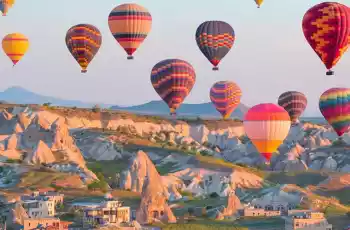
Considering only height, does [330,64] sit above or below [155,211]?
above

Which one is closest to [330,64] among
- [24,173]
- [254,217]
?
[254,217]

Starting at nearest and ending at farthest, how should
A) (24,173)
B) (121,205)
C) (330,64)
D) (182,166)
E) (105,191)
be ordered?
1. (330,64)
2. (121,205)
3. (105,191)
4. (24,173)
5. (182,166)

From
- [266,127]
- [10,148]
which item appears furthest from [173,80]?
[10,148]

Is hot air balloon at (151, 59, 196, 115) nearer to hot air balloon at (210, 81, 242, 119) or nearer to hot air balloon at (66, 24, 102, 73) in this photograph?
hot air balloon at (66, 24, 102, 73)

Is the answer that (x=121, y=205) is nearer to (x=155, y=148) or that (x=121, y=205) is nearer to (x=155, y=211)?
(x=155, y=211)

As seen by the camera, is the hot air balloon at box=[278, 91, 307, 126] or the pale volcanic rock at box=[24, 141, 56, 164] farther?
the hot air balloon at box=[278, 91, 307, 126]

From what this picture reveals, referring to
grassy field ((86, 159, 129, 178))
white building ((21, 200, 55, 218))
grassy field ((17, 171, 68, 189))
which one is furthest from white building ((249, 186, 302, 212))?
white building ((21, 200, 55, 218))
